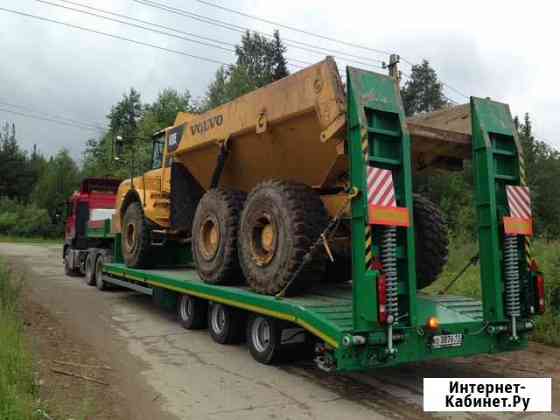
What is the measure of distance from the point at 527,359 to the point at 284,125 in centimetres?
424

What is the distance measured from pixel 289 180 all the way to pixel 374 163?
200cm

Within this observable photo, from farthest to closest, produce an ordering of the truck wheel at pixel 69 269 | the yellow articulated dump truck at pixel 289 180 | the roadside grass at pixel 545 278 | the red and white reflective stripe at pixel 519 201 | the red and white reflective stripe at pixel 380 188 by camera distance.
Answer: the truck wheel at pixel 69 269 → the roadside grass at pixel 545 278 → the yellow articulated dump truck at pixel 289 180 → the red and white reflective stripe at pixel 519 201 → the red and white reflective stripe at pixel 380 188

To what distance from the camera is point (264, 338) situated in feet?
21.2

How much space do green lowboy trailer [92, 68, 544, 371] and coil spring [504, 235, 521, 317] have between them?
0.01 meters

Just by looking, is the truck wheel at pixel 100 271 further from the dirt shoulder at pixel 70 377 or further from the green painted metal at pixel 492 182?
the green painted metal at pixel 492 182

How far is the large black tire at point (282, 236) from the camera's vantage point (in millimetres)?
5895

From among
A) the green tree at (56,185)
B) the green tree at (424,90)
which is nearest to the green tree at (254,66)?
the green tree at (424,90)

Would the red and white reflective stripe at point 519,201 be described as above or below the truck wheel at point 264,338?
above

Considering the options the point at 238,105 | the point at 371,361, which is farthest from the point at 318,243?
the point at 238,105

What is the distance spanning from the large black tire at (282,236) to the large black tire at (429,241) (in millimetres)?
1487

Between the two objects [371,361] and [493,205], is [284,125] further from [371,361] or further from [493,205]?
[371,361]

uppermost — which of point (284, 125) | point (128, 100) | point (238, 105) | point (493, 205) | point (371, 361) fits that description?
point (128, 100)

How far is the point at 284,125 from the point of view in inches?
252

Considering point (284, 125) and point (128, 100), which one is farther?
point (128, 100)
